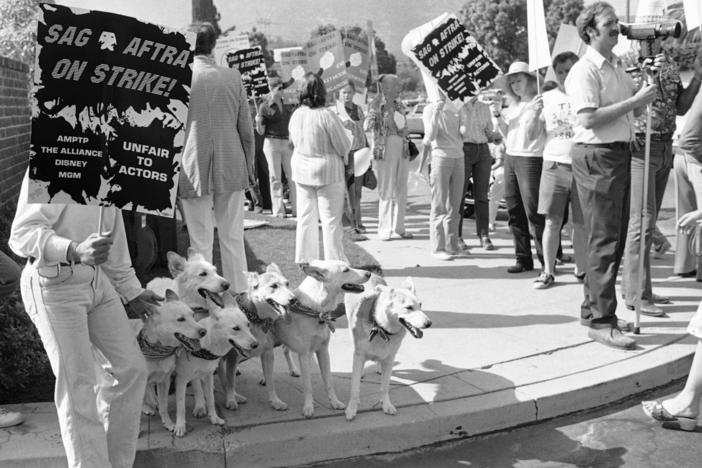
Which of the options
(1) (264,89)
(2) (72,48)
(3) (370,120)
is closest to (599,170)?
(2) (72,48)

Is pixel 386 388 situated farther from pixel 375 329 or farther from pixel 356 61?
pixel 356 61

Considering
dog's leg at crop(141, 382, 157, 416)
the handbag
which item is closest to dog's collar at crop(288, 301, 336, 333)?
dog's leg at crop(141, 382, 157, 416)

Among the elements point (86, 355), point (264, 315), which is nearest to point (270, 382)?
point (264, 315)

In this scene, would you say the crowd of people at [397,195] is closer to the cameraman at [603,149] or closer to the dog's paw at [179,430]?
the cameraman at [603,149]

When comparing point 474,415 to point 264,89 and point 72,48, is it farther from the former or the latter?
point 264,89

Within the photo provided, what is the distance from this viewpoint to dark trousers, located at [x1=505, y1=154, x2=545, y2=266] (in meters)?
8.46

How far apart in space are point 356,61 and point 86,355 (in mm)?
10277

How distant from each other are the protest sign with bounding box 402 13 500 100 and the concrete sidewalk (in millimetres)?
2579

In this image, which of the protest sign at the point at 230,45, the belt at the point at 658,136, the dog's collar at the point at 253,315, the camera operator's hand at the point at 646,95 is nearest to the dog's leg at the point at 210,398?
the dog's collar at the point at 253,315

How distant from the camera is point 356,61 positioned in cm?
1321

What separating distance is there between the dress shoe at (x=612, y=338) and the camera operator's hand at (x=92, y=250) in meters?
4.13

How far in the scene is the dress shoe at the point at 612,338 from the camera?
591cm

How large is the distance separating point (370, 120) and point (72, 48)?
744cm

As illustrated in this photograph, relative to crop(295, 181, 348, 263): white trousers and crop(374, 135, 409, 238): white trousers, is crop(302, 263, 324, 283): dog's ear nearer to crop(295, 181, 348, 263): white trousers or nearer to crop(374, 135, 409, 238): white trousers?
crop(295, 181, 348, 263): white trousers
